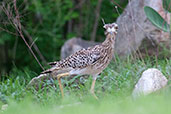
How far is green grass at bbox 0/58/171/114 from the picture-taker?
4.39 m

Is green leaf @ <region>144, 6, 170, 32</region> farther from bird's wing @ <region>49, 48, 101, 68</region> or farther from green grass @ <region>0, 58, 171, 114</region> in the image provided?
bird's wing @ <region>49, 48, 101, 68</region>

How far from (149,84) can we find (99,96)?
2.96ft

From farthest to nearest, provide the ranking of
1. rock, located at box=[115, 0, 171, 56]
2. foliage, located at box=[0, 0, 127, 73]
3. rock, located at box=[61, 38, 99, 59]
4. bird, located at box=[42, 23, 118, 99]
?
foliage, located at box=[0, 0, 127, 73], rock, located at box=[61, 38, 99, 59], rock, located at box=[115, 0, 171, 56], bird, located at box=[42, 23, 118, 99]

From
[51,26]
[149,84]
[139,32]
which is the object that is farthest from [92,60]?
[51,26]

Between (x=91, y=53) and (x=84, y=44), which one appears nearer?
(x=91, y=53)

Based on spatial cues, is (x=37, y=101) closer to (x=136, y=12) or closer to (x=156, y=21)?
(x=156, y=21)

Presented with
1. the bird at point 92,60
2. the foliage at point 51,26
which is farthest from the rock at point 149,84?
the foliage at point 51,26

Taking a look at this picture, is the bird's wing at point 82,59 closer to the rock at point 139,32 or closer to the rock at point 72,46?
the rock at point 139,32

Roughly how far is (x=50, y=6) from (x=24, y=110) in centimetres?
843

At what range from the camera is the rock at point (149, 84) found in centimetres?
580

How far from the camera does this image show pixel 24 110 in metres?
4.65

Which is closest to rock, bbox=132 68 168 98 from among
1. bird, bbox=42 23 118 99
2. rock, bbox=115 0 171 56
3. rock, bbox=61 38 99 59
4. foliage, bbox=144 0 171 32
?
bird, bbox=42 23 118 99

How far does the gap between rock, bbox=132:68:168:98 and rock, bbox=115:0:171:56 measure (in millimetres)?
A: 2445

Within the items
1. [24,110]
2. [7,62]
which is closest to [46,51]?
[7,62]
